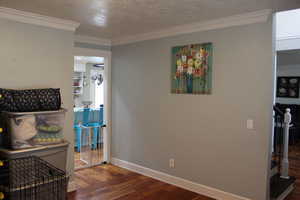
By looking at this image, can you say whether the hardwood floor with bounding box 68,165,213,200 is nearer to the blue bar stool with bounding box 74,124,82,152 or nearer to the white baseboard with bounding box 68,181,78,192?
the white baseboard with bounding box 68,181,78,192

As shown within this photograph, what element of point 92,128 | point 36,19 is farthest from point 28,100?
point 92,128

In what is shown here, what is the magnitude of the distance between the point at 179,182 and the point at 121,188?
87 centimetres

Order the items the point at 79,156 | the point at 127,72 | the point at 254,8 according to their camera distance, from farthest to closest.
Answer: the point at 79,156
the point at 127,72
the point at 254,8

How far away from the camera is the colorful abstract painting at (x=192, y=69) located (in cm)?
326

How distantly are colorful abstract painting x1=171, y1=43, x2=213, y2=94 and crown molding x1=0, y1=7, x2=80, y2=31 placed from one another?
151cm

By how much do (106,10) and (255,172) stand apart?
2.56m

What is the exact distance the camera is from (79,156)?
5188 millimetres

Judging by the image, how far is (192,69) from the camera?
341cm

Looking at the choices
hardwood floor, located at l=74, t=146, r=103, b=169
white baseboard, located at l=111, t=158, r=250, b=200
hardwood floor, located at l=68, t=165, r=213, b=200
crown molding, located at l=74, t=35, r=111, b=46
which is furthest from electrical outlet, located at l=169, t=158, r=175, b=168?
crown molding, located at l=74, t=35, r=111, b=46

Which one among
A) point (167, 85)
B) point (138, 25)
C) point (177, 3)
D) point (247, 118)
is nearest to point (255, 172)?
point (247, 118)

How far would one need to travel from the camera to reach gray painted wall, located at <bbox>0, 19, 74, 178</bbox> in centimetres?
285

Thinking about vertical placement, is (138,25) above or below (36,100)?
above

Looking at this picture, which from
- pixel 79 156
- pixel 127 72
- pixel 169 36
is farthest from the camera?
pixel 79 156

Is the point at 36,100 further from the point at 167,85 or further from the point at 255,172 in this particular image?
the point at 255,172
